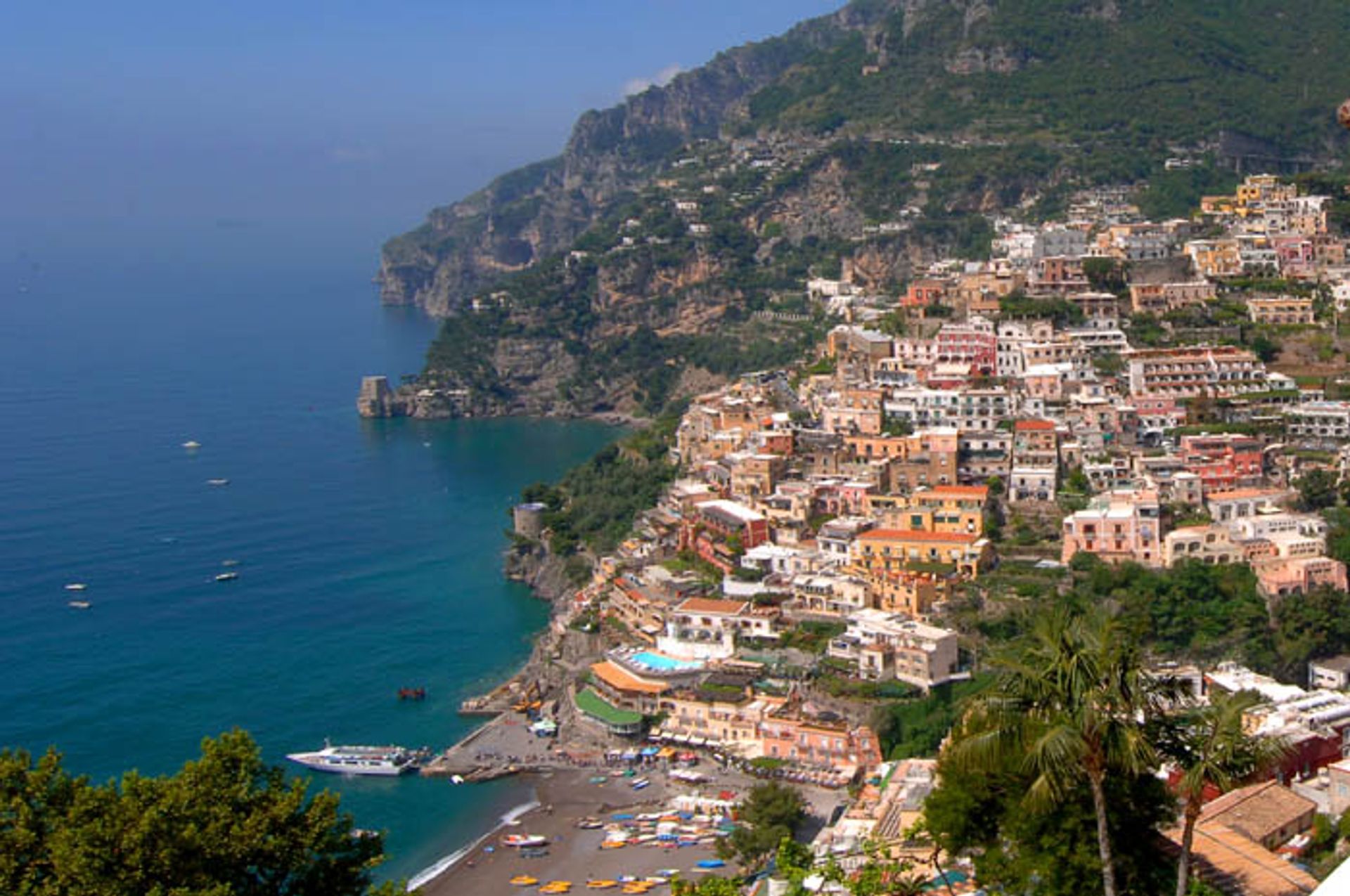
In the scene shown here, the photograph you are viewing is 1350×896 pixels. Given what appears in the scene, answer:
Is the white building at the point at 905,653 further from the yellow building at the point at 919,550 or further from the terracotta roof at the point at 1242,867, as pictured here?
the terracotta roof at the point at 1242,867

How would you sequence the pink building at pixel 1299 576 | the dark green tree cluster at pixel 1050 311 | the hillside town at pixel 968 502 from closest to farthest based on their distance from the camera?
the hillside town at pixel 968 502 < the pink building at pixel 1299 576 < the dark green tree cluster at pixel 1050 311

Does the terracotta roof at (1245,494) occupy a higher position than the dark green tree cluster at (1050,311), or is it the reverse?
the dark green tree cluster at (1050,311)

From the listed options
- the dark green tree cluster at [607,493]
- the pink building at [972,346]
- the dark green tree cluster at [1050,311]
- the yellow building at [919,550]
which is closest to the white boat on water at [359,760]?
the yellow building at [919,550]

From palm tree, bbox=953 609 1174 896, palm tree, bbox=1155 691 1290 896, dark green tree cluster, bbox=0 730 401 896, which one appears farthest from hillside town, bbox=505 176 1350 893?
dark green tree cluster, bbox=0 730 401 896

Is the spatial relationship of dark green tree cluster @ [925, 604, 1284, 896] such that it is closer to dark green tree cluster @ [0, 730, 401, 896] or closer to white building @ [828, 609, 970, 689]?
dark green tree cluster @ [0, 730, 401, 896]

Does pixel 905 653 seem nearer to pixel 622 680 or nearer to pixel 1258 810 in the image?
pixel 622 680

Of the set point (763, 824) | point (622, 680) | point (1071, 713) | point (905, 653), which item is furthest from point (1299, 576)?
point (1071, 713)

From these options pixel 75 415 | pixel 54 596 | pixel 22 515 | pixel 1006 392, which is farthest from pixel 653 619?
pixel 75 415
